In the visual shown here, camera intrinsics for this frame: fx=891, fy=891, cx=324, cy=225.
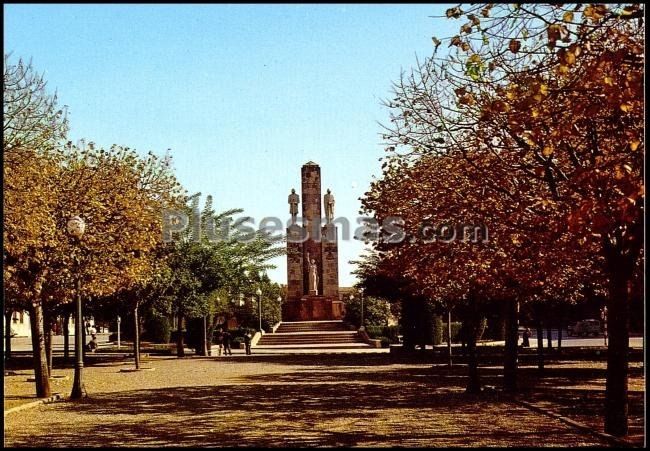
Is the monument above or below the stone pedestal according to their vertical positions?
above

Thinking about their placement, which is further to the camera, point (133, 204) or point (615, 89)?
point (133, 204)

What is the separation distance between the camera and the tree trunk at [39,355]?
2028 centimetres

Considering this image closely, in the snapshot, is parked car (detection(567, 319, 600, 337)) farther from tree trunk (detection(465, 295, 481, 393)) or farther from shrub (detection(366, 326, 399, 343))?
tree trunk (detection(465, 295, 481, 393))

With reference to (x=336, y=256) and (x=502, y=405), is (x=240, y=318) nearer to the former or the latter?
(x=336, y=256)

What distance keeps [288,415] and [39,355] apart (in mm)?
7023

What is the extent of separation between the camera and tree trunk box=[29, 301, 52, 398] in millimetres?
20281

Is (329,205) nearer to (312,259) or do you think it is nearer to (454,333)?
(312,259)

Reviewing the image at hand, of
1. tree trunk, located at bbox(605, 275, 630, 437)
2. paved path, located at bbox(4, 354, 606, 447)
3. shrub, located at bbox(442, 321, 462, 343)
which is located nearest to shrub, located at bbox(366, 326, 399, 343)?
shrub, located at bbox(442, 321, 462, 343)

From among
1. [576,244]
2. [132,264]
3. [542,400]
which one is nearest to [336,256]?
[132,264]

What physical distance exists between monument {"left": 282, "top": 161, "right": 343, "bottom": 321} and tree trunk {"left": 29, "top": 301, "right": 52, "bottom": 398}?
4071 cm

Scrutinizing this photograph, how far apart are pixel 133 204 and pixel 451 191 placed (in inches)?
413

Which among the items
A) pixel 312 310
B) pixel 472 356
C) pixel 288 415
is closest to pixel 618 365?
pixel 288 415

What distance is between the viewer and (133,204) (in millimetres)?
23469

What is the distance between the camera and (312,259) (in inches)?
2499
